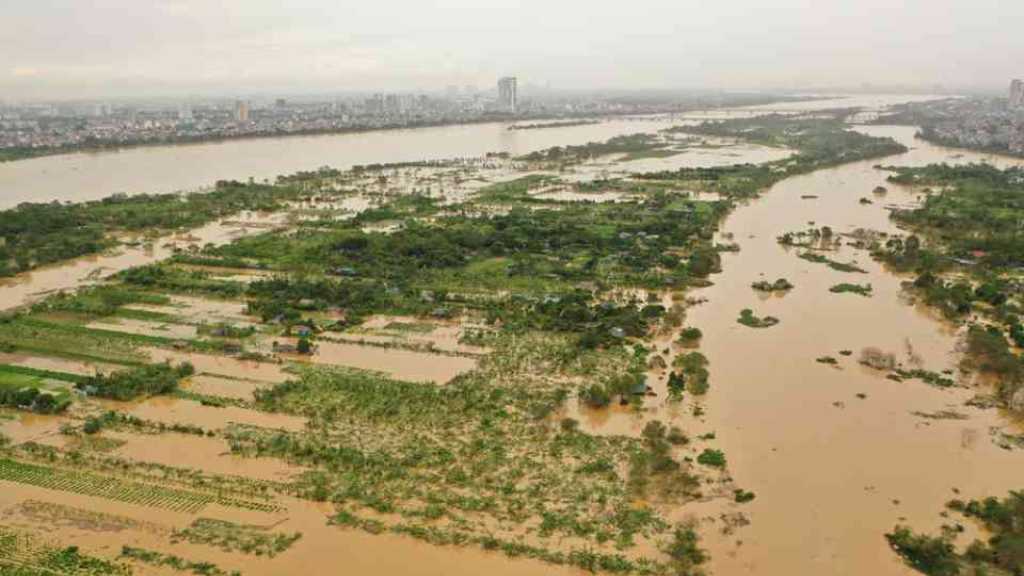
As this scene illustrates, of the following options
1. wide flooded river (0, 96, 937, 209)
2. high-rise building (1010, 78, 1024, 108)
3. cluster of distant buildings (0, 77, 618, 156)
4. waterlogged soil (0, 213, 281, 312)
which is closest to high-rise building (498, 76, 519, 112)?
cluster of distant buildings (0, 77, 618, 156)

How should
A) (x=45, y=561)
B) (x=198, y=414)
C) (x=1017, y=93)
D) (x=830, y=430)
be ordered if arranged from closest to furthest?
(x=45, y=561), (x=830, y=430), (x=198, y=414), (x=1017, y=93)

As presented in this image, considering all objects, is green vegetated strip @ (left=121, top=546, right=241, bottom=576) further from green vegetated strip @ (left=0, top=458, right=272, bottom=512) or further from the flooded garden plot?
the flooded garden plot

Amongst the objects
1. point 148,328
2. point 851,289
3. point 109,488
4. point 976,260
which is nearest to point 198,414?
point 109,488

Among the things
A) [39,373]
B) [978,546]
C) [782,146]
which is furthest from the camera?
[782,146]

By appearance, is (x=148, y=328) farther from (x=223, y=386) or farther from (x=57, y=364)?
(x=223, y=386)

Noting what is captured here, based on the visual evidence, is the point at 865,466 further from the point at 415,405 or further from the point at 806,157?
the point at 806,157

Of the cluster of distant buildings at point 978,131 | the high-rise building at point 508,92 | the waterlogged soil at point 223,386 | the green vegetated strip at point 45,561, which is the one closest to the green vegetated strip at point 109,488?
the green vegetated strip at point 45,561
